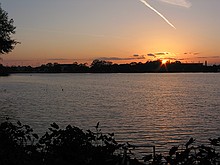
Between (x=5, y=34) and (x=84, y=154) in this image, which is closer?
(x=84, y=154)

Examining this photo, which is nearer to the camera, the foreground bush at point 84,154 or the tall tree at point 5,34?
the foreground bush at point 84,154

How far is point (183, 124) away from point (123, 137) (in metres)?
8.78

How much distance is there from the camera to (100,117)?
33312 mm

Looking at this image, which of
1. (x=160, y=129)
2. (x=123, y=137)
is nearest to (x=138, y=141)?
(x=123, y=137)

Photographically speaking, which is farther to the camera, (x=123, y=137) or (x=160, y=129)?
(x=160, y=129)

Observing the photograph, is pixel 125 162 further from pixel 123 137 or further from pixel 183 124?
pixel 183 124

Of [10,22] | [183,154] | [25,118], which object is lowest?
[25,118]

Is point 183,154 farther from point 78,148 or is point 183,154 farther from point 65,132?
point 65,132

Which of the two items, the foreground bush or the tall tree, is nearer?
the foreground bush

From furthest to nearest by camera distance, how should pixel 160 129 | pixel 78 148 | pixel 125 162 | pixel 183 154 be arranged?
1. pixel 160 129
2. pixel 78 148
3. pixel 125 162
4. pixel 183 154

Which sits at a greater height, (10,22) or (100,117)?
(10,22)

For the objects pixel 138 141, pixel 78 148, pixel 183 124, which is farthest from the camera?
pixel 183 124

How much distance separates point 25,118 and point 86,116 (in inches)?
233

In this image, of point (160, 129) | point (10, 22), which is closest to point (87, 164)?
point (160, 129)
